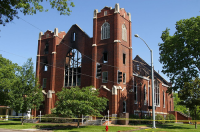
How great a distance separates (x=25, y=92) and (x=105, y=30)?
16.3 meters

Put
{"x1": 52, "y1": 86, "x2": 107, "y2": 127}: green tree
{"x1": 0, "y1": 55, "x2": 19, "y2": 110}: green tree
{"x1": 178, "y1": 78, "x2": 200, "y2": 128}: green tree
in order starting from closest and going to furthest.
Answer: {"x1": 52, "y1": 86, "x2": 107, "y2": 127}: green tree
{"x1": 178, "y1": 78, "x2": 200, "y2": 128}: green tree
{"x1": 0, "y1": 55, "x2": 19, "y2": 110}: green tree

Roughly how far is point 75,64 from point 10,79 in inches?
526

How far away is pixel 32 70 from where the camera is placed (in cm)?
3250

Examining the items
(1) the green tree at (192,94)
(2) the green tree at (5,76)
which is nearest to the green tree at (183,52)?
(1) the green tree at (192,94)

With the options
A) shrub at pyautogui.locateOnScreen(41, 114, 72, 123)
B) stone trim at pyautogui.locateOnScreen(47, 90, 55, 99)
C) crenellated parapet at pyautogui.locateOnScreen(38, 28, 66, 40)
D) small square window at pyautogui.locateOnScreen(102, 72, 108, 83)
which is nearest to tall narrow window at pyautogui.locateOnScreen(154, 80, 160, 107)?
small square window at pyautogui.locateOnScreen(102, 72, 108, 83)

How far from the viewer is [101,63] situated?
3750 centimetres

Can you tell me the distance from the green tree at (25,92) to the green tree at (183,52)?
19683 millimetres

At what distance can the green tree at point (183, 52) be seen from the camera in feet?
108

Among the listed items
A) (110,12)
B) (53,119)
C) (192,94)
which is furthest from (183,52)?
(53,119)

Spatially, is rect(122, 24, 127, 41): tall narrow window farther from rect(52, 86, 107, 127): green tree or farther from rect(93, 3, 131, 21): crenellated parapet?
rect(52, 86, 107, 127): green tree

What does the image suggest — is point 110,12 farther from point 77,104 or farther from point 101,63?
point 77,104

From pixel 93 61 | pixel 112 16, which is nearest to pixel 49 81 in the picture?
pixel 93 61

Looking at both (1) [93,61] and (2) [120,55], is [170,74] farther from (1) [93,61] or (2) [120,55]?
(1) [93,61]

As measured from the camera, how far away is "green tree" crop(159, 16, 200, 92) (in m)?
32.8
